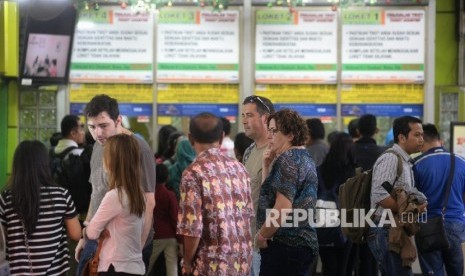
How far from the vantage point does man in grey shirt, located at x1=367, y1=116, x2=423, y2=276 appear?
7555 mm

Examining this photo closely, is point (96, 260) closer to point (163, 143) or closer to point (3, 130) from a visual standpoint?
point (163, 143)

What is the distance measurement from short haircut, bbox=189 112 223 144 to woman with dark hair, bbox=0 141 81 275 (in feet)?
3.15

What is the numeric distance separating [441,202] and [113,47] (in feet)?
19.1

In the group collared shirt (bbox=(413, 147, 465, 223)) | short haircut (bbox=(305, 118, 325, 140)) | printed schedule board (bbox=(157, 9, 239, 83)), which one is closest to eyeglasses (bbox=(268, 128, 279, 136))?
collared shirt (bbox=(413, 147, 465, 223))

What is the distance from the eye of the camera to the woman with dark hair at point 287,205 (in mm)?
6344

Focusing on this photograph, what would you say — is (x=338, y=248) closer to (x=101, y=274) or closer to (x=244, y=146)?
(x=244, y=146)

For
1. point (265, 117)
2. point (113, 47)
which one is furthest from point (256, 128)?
point (113, 47)

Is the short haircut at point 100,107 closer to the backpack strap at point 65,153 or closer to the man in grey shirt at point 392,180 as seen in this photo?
the man in grey shirt at point 392,180

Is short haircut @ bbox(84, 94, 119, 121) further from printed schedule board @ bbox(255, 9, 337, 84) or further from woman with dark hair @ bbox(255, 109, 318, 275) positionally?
printed schedule board @ bbox(255, 9, 337, 84)

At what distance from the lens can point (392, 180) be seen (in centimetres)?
755

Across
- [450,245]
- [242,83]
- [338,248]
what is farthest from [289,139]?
[242,83]

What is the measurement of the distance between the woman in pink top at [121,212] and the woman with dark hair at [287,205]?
927 mm

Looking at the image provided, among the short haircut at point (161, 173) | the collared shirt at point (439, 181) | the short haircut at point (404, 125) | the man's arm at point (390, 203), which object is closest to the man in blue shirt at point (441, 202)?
the collared shirt at point (439, 181)

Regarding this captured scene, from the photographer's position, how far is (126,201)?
19.4ft
